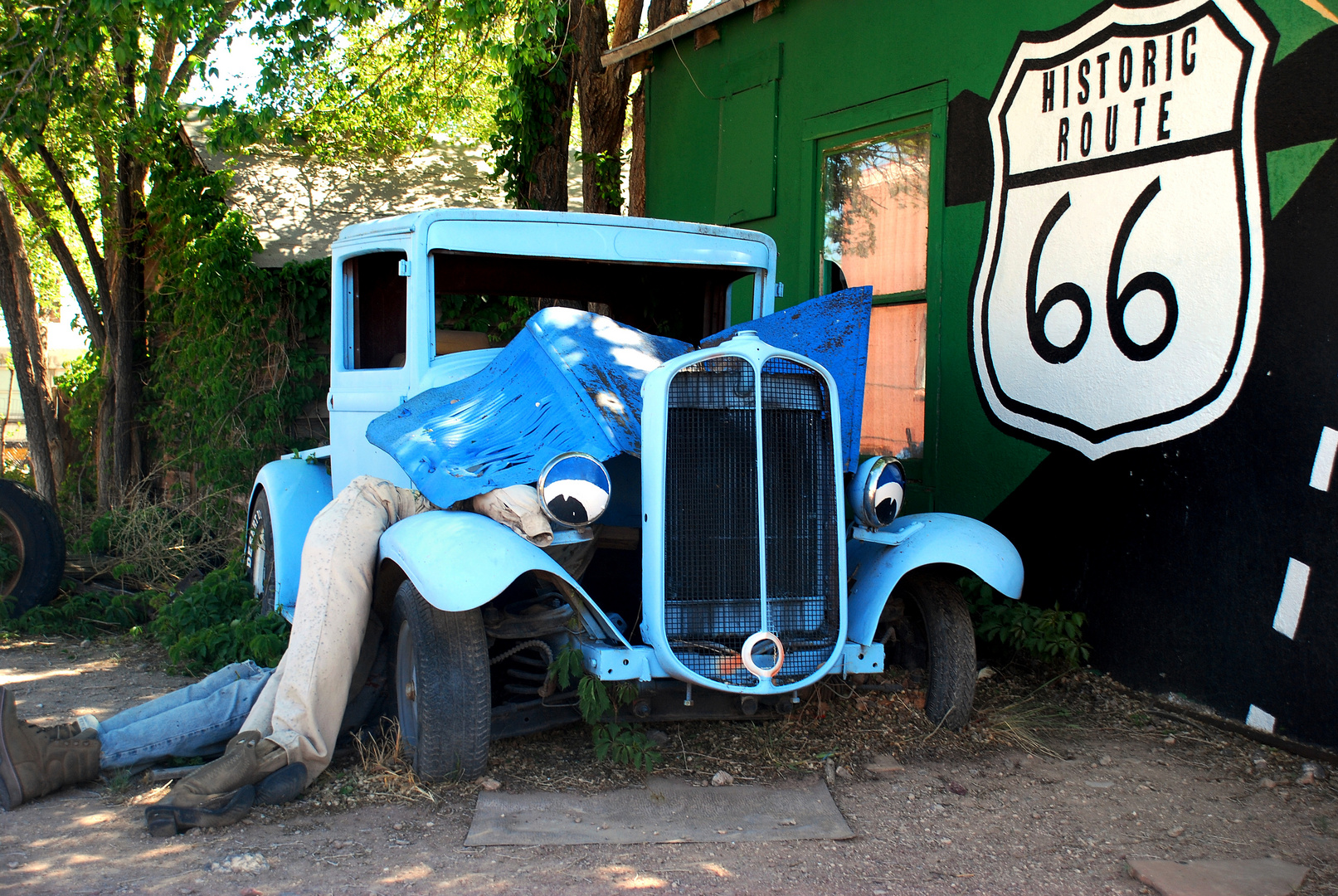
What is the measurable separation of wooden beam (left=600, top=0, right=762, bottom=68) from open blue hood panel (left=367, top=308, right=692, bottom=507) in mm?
3742

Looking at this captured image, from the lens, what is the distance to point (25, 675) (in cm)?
496

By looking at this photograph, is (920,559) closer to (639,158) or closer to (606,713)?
(606,713)

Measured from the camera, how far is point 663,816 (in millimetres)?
3242

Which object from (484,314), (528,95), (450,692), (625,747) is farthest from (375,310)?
(528,95)

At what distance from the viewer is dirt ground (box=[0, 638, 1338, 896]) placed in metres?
2.79

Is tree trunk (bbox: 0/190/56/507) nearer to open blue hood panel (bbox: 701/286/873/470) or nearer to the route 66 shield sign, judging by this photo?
open blue hood panel (bbox: 701/286/873/470)

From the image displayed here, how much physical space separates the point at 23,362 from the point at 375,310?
7.25 meters

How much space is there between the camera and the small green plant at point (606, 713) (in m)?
3.21

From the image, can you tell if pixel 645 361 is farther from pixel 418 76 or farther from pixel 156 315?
pixel 156 315

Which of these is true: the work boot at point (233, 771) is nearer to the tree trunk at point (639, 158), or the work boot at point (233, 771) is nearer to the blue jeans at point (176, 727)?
the blue jeans at point (176, 727)

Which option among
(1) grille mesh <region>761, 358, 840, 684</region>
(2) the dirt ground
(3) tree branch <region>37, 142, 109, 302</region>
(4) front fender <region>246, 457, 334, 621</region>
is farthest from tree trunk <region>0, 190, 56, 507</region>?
(1) grille mesh <region>761, 358, 840, 684</region>

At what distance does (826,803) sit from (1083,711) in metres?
1.66

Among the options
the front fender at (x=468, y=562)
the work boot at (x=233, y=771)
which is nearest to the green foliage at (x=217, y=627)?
the work boot at (x=233, y=771)

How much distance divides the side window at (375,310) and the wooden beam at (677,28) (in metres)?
3.49
